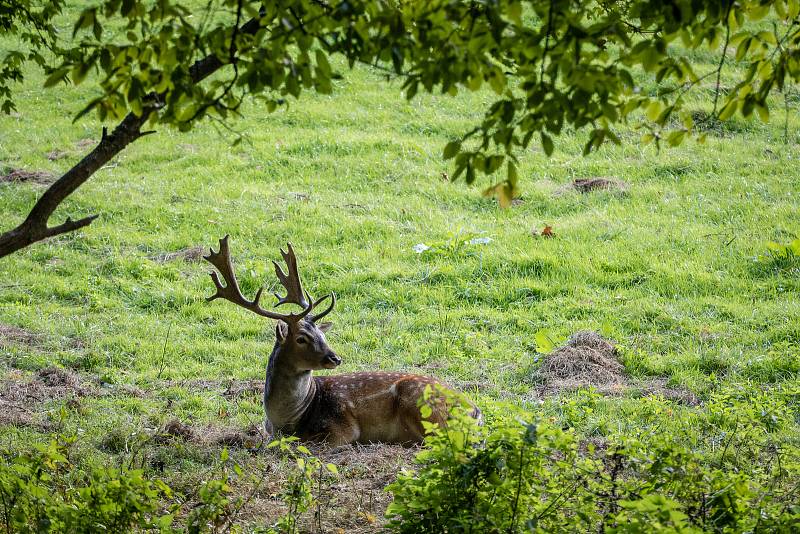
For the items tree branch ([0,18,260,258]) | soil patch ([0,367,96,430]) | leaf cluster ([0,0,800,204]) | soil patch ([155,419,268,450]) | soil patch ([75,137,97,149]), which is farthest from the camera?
soil patch ([75,137,97,149])

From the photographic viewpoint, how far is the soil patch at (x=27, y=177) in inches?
515

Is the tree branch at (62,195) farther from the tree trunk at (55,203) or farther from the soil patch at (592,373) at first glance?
the soil patch at (592,373)

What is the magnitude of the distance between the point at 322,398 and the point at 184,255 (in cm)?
428

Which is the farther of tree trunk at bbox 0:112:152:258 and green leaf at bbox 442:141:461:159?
tree trunk at bbox 0:112:152:258

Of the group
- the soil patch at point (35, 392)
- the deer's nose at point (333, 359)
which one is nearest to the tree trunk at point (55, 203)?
the soil patch at point (35, 392)

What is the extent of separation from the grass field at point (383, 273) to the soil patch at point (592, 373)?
2.1 inches

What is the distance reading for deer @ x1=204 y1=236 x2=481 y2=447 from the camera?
685 cm

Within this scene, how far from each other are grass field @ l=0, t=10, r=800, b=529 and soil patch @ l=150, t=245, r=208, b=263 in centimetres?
4

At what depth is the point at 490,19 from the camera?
321 cm

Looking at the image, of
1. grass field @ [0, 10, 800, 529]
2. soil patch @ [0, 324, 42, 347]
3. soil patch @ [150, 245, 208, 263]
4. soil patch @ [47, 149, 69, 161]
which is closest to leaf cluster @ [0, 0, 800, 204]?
grass field @ [0, 10, 800, 529]

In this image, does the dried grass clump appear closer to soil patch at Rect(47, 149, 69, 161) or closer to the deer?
the deer

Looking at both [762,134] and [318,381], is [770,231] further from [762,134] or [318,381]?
[318,381]

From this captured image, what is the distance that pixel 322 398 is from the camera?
7113 millimetres

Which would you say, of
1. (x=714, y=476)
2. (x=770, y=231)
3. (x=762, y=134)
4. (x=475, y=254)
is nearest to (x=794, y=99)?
(x=762, y=134)
